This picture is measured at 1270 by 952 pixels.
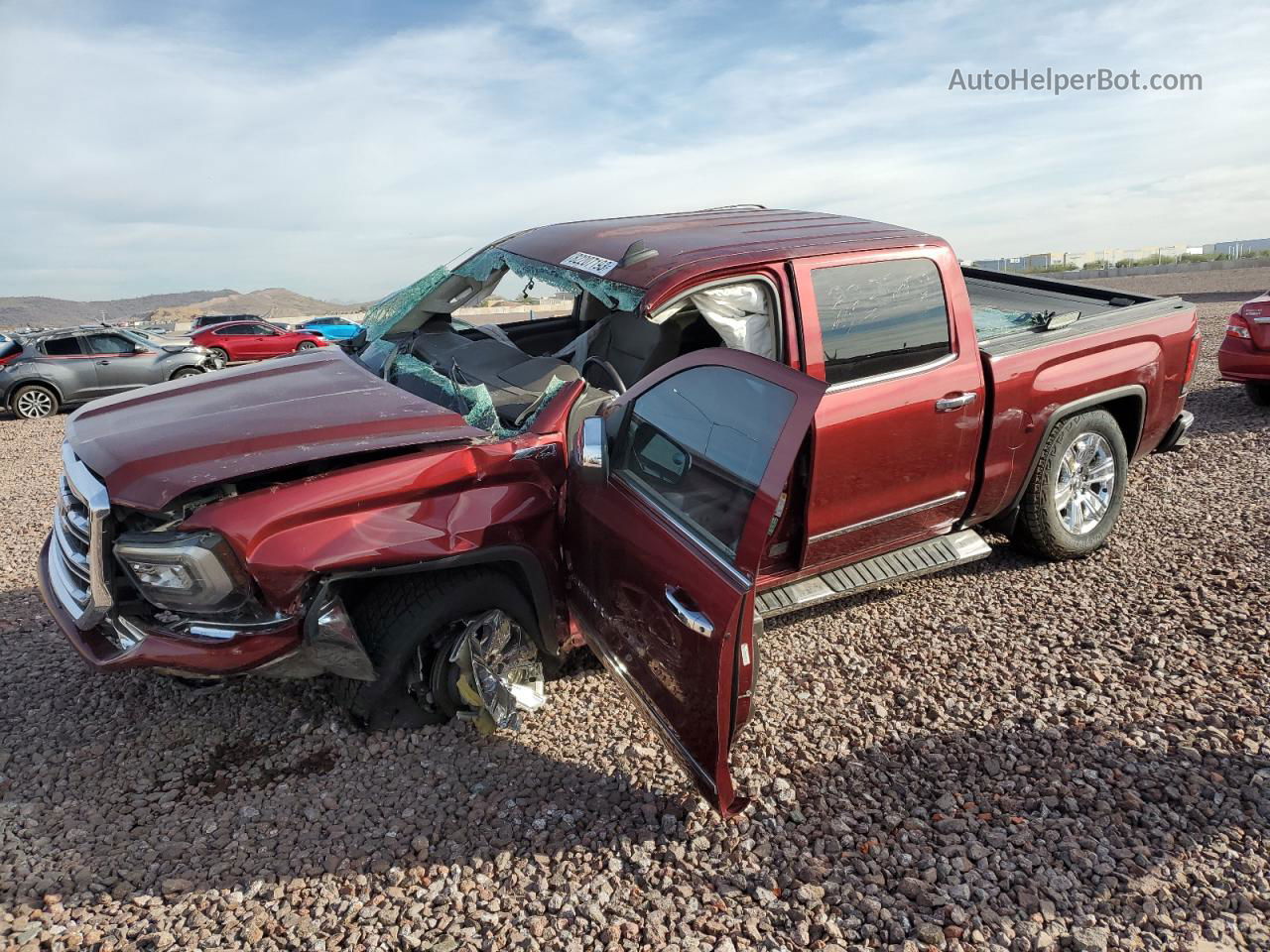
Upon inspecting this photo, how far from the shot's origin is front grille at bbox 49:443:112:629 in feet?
9.16

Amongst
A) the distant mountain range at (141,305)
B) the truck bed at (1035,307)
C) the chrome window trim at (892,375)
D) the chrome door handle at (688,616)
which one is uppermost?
the truck bed at (1035,307)

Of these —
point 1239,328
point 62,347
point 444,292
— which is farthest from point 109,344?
point 1239,328

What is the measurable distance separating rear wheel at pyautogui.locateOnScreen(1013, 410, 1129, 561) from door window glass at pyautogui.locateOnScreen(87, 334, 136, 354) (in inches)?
545

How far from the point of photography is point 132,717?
11.3ft

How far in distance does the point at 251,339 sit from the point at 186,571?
21.3 m

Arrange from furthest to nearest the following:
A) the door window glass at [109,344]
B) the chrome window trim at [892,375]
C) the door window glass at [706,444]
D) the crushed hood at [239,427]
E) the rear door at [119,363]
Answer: the door window glass at [109,344]
the rear door at [119,363]
the chrome window trim at [892,375]
the crushed hood at [239,427]
the door window glass at [706,444]

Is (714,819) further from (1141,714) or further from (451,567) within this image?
(1141,714)

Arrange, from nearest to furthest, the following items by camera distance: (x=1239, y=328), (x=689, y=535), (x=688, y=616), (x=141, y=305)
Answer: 1. (x=688, y=616)
2. (x=689, y=535)
3. (x=1239, y=328)
4. (x=141, y=305)

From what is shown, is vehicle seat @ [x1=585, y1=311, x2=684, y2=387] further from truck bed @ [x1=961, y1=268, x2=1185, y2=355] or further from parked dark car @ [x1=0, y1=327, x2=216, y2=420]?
parked dark car @ [x1=0, y1=327, x2=216, y2=420]

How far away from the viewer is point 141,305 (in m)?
114

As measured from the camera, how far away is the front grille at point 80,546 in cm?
279

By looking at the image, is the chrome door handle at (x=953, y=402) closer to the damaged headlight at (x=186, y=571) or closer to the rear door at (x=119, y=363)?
the damaged headlight at (x=186, y=571)

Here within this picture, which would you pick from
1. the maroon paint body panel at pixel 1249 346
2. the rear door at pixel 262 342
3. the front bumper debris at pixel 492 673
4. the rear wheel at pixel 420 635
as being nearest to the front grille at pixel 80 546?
the rear wheel at pixel 420 635

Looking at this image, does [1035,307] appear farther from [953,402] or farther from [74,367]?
[74,367]
